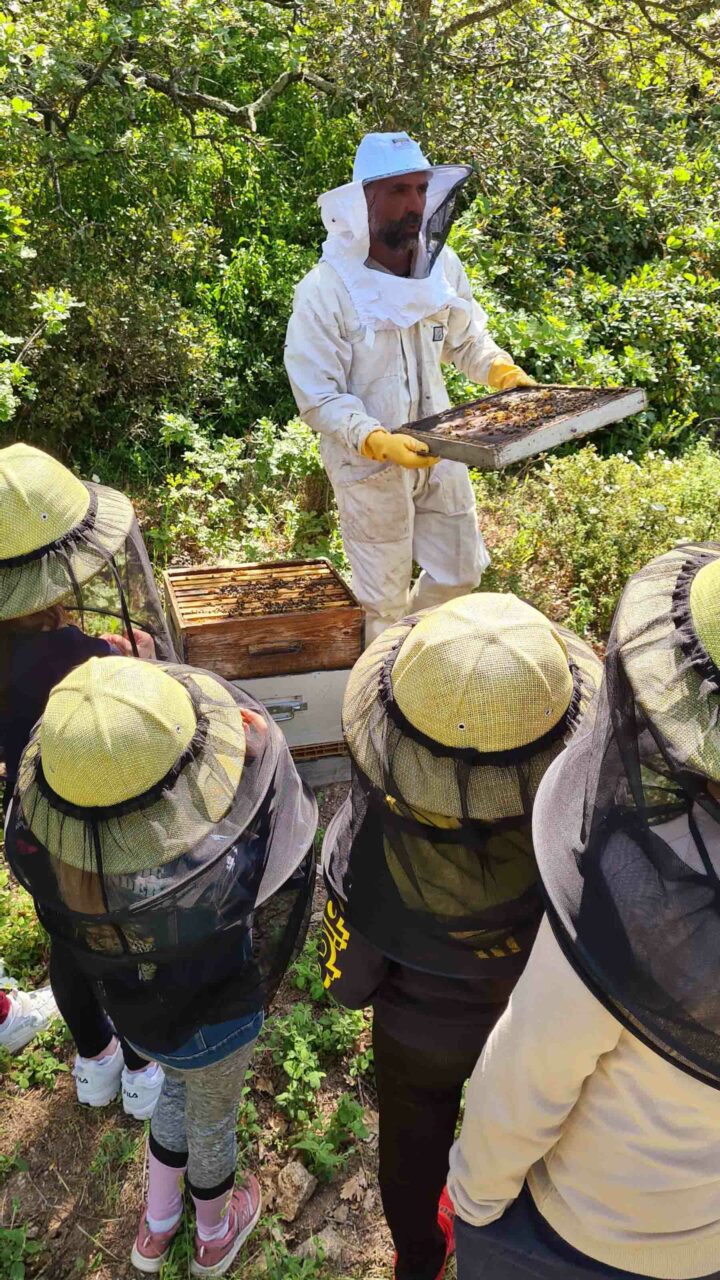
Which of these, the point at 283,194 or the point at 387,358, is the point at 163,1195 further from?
the point at 283,194

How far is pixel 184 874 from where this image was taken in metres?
1.41

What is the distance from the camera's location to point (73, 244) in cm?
537

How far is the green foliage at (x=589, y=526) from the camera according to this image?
15.4 ft

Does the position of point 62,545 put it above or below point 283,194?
below

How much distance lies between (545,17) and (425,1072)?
302 inches

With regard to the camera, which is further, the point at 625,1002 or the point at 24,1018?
the point at 24,1018

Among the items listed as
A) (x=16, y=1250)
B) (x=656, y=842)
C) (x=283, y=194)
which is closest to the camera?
(x=656, y=842)

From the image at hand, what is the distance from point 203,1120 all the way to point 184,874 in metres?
0.73

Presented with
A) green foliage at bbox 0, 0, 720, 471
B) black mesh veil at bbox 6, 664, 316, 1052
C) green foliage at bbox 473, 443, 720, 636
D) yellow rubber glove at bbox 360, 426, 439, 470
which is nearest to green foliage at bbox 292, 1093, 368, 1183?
black mesh veil at bbox 6, 664, 316, 1052

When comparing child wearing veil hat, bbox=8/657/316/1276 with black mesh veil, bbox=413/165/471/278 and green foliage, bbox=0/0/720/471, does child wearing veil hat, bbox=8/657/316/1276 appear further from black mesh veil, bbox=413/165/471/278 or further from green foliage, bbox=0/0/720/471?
green foliage, bbox=0/0/720/471

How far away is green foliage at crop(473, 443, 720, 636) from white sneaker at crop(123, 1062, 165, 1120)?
9.41 ft

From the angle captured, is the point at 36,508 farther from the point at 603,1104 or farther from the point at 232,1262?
the point at 232,1262

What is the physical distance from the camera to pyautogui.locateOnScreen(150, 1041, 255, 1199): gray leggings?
1.77 metres

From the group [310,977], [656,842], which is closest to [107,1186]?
[310,977]
